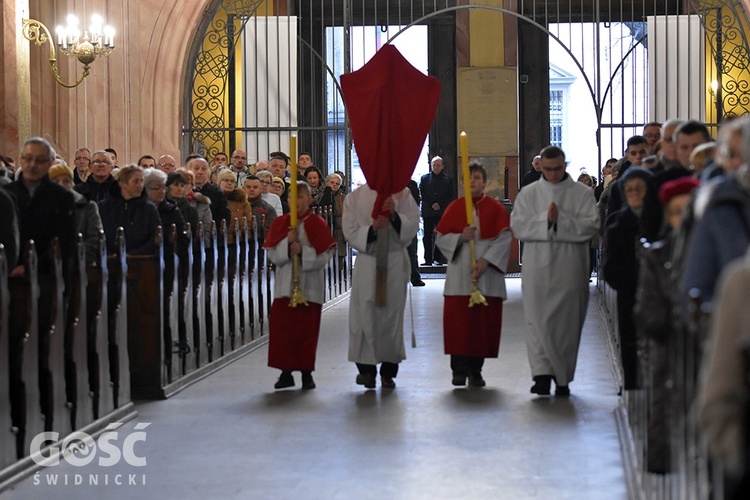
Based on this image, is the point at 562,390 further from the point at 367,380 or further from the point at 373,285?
the point at 373,285

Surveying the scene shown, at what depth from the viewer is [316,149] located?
66.8ft

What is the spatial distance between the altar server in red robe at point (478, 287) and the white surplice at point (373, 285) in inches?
12.0

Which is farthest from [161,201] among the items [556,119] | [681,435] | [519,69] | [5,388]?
[556,119]

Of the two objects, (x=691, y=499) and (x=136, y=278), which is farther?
(x=136, y=278)

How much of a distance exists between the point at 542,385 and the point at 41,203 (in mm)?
3353

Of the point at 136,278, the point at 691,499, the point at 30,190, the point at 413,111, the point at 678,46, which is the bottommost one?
the point at 691,499

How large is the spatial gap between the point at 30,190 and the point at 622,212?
3266mm

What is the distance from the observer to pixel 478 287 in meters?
8.43

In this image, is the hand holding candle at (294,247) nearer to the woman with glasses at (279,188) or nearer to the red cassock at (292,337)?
the red cassock at (292,337)

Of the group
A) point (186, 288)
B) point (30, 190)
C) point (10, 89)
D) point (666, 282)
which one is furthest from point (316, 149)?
point (666, 282)

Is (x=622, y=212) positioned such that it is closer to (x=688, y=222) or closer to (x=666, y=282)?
(x=666, y=282)

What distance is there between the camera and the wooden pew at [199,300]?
8.99 meters

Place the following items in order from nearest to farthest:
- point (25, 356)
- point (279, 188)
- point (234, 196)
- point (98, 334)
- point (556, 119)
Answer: point (25, 356) → point (98, 334) → point (234, 196) → point (279, 188) → point (556, 119)

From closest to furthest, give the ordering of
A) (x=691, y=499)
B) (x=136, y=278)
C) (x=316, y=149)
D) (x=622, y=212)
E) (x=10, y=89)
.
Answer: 1. (x=691, y=499)
2. (x=622, y=212)
3. (x=136, y=278)
4. (x=10, y=89)
5. (x=316, y=149)
